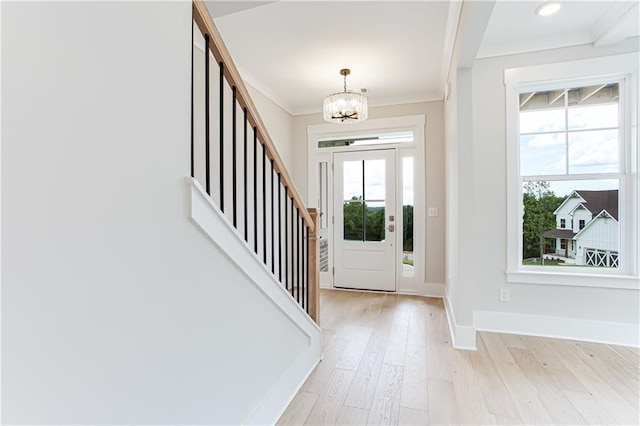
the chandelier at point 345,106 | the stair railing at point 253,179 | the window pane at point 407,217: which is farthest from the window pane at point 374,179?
the stair railing at point 253,179

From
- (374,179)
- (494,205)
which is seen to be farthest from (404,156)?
(494,205)

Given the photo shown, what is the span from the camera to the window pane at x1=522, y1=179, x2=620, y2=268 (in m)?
2.64

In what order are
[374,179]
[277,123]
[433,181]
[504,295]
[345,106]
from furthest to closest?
[374,179], [277,123], [433,181], [345,106], [504,295]

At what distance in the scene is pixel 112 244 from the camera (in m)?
0.80

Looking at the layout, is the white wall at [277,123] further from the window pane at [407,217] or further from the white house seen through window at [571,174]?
the white house seen through window at [571,174]

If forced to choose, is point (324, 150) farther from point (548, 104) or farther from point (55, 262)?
point (55, 262)

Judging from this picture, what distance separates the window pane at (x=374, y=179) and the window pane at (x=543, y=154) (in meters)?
1.74

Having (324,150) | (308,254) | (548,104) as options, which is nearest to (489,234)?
(548,104)

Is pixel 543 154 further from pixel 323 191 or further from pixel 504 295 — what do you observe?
pixel 323 191

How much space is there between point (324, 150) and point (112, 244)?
3.86m

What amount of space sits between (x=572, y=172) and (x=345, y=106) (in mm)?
2159

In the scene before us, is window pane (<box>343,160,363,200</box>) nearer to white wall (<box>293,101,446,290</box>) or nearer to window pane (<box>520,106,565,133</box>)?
white wall (<box>293,101,446,290</box>)

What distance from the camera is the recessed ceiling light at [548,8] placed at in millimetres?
2221

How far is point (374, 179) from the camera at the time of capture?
14.1 ft
